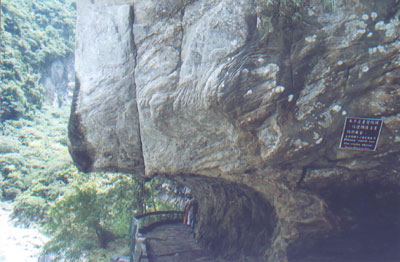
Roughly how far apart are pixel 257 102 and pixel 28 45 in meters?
21.2

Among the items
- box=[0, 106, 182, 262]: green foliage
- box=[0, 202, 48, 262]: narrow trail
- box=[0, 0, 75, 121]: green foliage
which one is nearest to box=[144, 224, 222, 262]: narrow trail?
box=[0, 106, 182, 262]: green foliage

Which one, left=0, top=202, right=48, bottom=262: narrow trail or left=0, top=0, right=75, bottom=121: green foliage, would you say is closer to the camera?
left=0, top=202, right=48, bottom=262: narrow trail

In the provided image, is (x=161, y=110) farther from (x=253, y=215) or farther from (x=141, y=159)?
(x=253, y=215)

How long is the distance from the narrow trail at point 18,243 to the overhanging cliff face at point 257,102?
20.7ft

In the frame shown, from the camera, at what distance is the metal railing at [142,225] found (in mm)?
Answer: 5289

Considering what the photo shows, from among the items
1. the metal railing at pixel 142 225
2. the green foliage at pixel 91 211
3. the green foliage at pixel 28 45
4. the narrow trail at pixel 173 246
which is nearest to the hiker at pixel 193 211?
the narrow trail at pixel 173 246

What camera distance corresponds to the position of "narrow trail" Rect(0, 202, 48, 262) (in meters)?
9.56

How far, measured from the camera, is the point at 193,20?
387cm

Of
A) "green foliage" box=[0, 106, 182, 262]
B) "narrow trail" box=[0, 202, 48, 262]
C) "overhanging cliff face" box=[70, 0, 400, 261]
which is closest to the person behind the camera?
"overhanging cliff face" box=[70, 0, 400, 261]

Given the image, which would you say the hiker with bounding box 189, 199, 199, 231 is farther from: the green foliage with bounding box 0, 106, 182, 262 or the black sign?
the black sign

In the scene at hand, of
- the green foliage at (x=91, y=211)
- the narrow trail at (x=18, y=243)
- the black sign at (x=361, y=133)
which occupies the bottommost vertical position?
the narrow trail at (x=18, y=243)

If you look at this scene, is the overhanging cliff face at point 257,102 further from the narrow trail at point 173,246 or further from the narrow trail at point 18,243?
the narrow trail at point 18,243

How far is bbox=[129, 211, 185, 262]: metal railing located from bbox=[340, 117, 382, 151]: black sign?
10.1 feet

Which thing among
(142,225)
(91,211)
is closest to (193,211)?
(142,225)
